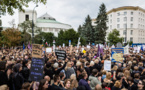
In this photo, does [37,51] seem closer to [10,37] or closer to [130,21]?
[10,37]

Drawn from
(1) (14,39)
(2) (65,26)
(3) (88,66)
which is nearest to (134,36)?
(2) (65,26)

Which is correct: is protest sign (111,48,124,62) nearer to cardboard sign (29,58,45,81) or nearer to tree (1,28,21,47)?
cardboard sign (29,58,45,81)

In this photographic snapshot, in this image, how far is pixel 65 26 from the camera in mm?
103938

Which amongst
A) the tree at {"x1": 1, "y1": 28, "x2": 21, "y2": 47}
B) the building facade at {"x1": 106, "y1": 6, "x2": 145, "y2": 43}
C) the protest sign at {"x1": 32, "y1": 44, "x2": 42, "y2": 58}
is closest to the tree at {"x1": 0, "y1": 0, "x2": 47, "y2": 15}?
the protest sign at {"x1": 32, "y1": 44, "x2": 42, "y2": 58}

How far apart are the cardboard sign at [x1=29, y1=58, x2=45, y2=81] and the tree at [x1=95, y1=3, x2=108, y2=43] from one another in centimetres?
4570

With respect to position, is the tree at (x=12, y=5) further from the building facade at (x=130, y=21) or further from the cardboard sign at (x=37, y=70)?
the building facade at (x=130, y=21)

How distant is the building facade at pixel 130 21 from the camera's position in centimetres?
7168

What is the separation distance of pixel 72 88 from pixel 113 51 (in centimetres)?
513

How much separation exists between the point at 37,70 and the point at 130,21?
246 feet

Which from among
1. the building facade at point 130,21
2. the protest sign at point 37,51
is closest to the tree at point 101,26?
the building facade at point 130,21

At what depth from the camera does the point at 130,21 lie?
72625mm

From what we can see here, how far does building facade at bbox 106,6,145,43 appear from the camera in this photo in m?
71.7

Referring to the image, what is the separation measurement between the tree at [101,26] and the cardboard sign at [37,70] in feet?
150

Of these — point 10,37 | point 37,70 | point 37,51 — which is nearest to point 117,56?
point 37,51
